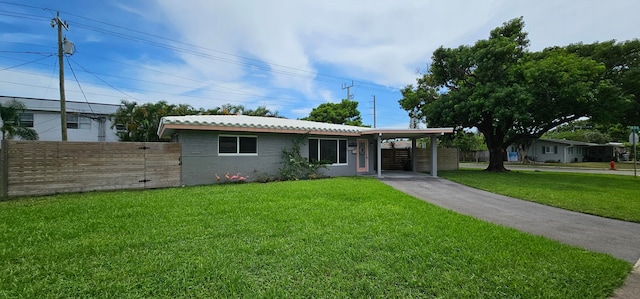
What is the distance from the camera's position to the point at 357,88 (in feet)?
110

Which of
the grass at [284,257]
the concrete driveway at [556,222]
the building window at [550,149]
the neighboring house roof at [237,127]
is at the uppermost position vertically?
the neighboring house roof at [237,127]

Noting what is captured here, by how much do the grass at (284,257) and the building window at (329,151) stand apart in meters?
7.51

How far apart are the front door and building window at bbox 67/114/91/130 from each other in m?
19.6

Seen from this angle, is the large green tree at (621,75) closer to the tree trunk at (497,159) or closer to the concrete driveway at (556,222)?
the tree trunk at (497,159)

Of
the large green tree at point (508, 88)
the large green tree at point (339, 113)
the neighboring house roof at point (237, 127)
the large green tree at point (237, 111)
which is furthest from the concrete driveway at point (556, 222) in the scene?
the large green tree at point (339, 113)

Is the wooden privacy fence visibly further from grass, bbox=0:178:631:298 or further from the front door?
the front door

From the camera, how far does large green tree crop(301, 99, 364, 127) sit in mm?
29359

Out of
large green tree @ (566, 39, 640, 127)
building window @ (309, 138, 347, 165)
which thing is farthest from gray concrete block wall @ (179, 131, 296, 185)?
large green tree @ (566, 39, 640, 127)

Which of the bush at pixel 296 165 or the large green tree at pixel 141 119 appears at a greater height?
the large green tree at pixel 141 119

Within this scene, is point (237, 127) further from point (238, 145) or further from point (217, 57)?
point (217, 57)

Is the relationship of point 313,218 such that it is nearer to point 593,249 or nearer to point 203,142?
point 593,249

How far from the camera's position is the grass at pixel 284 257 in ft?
8.41

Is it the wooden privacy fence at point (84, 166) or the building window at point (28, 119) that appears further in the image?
the building window at point (28, 119)

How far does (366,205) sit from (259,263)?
3.60 metres
